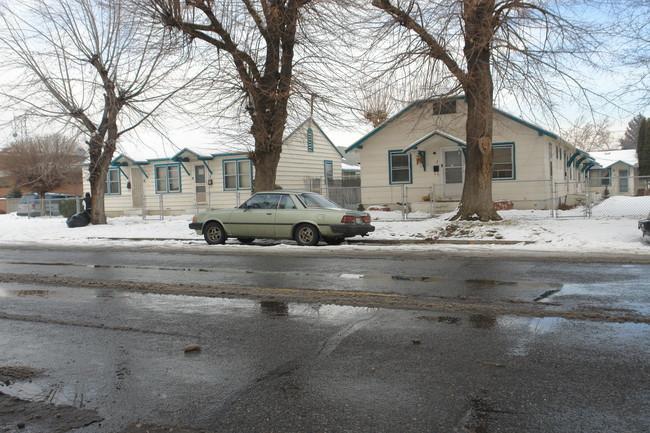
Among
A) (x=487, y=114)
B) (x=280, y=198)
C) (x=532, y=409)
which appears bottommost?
(x=532, y=409)

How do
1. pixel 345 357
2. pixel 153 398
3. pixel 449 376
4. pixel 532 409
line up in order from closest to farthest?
pixel 532 409, pixel 153 398, pixel 449 376, pixel 345 357

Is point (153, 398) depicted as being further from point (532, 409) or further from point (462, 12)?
point (462, 12)

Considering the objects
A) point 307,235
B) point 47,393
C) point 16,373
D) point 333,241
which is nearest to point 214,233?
point 307,235

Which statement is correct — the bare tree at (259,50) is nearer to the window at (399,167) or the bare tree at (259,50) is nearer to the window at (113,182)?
the window at (399,167)

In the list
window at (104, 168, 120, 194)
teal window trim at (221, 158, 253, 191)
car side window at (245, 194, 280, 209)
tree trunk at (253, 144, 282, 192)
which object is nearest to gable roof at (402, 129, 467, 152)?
tree trunk at (253, 144, 282, 192)

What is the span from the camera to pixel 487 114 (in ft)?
54.1

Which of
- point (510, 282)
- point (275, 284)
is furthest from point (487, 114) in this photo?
point (275, 284)

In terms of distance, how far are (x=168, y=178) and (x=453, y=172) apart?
616 inches

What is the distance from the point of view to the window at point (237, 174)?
28.0 metres

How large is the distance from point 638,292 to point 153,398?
21.0 ft

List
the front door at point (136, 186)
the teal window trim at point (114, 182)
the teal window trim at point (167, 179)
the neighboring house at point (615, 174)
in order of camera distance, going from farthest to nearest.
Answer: the neighboring house at point (615, 174) → the teal window trim at point (114, 182) → the front door at point (136, 186) → the teal window trim at point (167, 179)

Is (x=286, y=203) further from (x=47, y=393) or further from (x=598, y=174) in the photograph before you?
(x=598, y=174)

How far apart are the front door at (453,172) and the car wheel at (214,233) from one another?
1160cm

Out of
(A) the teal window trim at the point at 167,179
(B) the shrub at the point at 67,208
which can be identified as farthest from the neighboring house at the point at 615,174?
(B) the shrub at the point at 67,208
